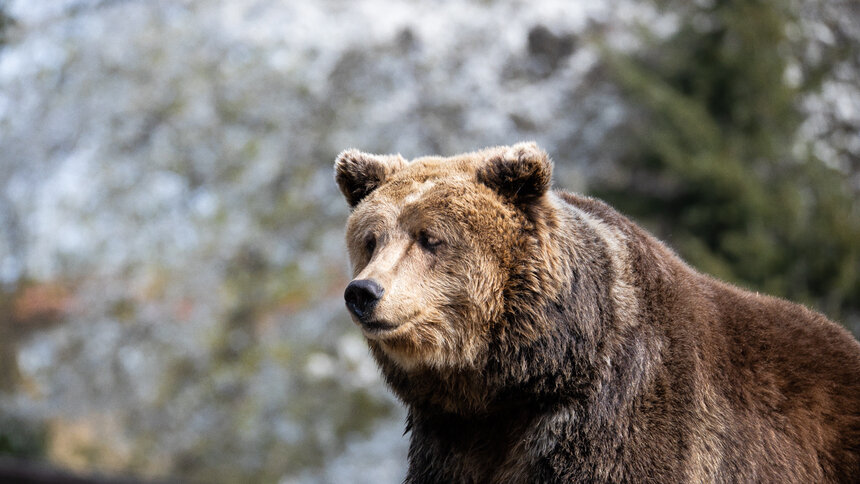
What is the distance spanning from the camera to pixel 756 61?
13.7 metres

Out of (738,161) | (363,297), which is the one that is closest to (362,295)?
(363,297)

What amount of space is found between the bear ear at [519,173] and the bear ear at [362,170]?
0.50m

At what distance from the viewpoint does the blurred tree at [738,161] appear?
12.7m

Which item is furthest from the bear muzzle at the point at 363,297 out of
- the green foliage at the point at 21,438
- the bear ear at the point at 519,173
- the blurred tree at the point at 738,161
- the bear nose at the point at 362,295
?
the green foliage at the point at 21,438

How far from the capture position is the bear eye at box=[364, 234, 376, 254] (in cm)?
351

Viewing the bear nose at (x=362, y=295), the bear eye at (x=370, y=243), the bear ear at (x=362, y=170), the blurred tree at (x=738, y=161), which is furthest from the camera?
the blurred tree at (x=738, y=161)

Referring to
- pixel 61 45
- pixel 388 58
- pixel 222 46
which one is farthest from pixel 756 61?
pixel 61 45

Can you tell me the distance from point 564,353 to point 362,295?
0.83 metres

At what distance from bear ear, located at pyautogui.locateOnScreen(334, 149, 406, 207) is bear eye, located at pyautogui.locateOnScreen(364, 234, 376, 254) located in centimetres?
35

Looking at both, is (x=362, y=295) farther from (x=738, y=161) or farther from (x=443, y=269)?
(x=738, y=161)

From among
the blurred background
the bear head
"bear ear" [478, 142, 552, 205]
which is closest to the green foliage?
the blurred background

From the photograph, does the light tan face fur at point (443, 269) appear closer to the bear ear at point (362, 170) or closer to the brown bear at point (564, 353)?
the brown bear at point (564, 353)

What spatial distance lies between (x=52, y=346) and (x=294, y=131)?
5.89 m

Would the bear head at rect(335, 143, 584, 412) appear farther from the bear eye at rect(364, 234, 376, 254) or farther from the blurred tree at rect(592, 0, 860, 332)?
the blurred tree at rect(592, 0, 860, 332)
